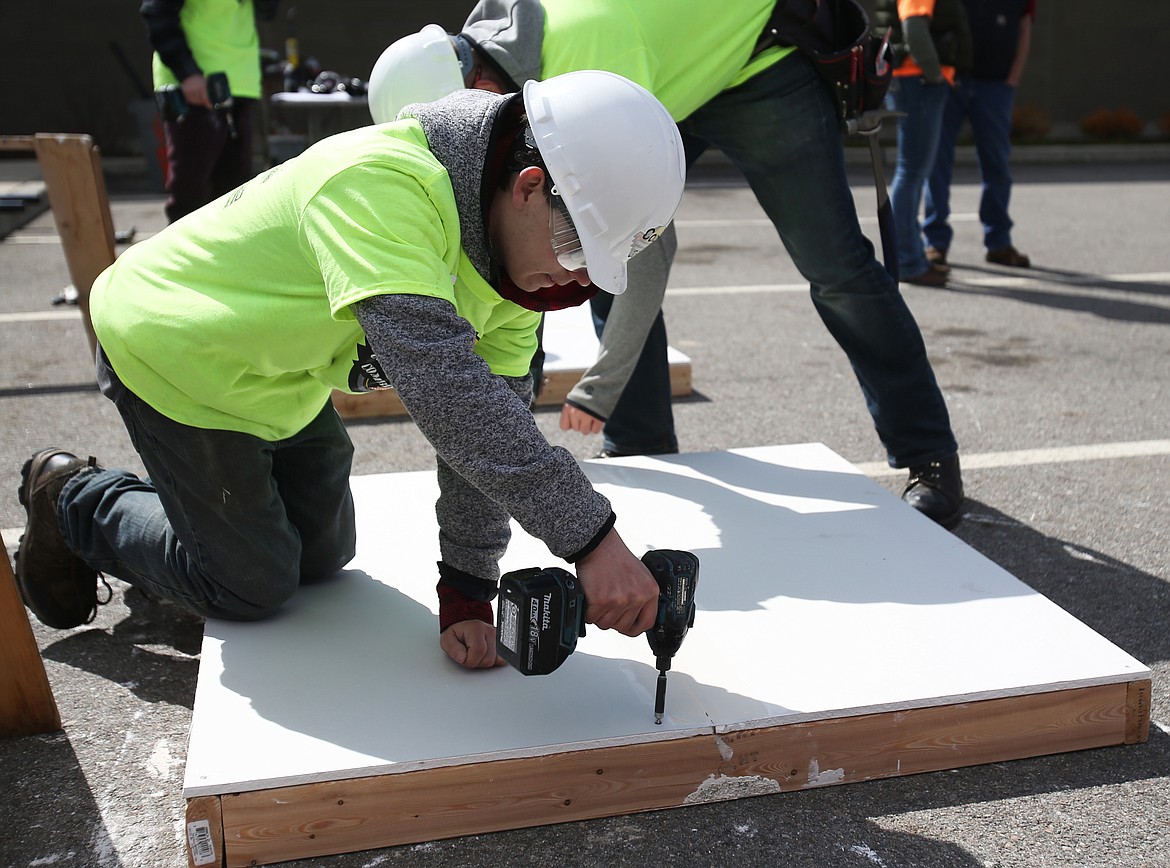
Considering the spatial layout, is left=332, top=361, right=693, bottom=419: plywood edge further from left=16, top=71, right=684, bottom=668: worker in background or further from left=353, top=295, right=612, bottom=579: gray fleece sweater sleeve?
left=353, top=295, right=612, bottom=579: gray fleece sweater sleeve

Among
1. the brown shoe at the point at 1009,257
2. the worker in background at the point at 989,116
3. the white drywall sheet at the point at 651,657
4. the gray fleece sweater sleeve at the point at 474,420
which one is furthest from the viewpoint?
the brown shoe at the point at 1009,257

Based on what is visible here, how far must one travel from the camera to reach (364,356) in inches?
77.8

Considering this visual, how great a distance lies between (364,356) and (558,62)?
109 cm

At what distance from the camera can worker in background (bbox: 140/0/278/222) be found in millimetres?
5629

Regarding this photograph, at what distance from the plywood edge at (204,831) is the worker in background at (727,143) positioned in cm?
147

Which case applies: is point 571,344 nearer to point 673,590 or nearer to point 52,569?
point 52,569

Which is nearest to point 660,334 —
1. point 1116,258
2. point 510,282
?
point 510,282

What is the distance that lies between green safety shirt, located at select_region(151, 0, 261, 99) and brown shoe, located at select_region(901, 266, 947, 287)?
3851 millimetres

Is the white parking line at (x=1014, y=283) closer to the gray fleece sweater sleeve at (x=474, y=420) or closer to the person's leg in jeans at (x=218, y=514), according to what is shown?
the person's leg in jeans at (x=218, y=514)

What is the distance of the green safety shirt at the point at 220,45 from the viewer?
5719mm

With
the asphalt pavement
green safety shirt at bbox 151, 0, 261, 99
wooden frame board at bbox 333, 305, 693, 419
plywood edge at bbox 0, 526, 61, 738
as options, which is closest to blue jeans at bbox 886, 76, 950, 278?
the asphalt pavement

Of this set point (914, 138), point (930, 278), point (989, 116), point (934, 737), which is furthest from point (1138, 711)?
point (989, 116)

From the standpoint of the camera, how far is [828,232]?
3100 mm

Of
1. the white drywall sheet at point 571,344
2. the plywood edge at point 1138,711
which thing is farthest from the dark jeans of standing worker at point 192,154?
the plywood edge at point 1138,711
